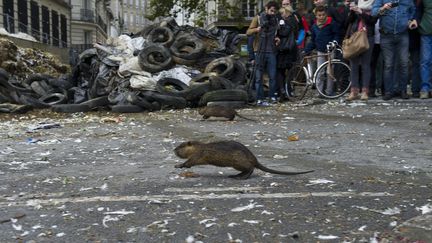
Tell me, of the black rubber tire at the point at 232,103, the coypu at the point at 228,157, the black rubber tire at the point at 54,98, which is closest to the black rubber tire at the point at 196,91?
the black rubber tire at the point at 232,103

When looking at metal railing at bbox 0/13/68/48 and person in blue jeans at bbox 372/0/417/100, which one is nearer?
person in blue jeans at bbox 372/0/417/100

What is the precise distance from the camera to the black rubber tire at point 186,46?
12328mm

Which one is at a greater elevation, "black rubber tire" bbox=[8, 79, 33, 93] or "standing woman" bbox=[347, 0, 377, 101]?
"standing woman" bbox=[347, 0, 377, 101]

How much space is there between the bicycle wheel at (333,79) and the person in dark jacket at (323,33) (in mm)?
25

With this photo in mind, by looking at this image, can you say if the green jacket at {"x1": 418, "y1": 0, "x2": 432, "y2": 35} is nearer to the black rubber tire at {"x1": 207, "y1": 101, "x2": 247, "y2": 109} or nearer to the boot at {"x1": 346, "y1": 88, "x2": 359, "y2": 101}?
the boot at {"x1": 346, "y1": 88, "x2": 359, "y2": 101}

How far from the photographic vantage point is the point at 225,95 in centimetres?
984

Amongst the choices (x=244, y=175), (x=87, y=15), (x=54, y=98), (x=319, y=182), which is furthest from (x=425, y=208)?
(x=87, y=15)

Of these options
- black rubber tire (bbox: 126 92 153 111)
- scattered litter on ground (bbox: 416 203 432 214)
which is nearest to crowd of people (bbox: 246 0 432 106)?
black rubber tire (bbox: 126 92 153 111)

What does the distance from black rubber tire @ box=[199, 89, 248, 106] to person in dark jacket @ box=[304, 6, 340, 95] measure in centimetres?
167

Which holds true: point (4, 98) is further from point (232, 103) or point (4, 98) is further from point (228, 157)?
point (228, 157)

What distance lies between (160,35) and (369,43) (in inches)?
229

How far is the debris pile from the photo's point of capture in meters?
10.2

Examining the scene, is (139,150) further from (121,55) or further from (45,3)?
(45,3)

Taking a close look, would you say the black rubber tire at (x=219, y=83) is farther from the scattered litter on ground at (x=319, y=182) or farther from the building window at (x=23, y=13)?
the building window at (x=23, y=13)
